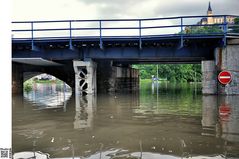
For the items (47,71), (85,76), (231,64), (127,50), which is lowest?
(85,76)

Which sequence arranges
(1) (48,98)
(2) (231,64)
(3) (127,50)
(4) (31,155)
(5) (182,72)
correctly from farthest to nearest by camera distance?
(5) (182,72), (3) (127,50), (1) (48,98), (2) (231,64), (4) (31,155)

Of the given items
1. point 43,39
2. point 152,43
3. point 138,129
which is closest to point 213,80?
point 152,43

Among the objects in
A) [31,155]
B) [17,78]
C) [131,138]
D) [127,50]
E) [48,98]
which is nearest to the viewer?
[31,155]

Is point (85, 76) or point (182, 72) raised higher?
point (182, 72)

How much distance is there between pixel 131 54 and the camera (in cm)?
2447

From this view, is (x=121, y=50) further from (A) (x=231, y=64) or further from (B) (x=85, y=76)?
(A) (x=231, y=64)

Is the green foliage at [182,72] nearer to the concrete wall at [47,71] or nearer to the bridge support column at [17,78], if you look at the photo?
the concrete wall at [47,71]

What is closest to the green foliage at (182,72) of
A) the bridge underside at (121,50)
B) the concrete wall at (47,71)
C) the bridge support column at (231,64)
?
the concrete wall at (47,71)

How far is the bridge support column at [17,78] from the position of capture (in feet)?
95.9

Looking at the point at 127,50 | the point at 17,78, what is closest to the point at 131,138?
the point at 127,50

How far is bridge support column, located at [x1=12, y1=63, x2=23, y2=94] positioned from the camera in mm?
29234

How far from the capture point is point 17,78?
30.3 meters

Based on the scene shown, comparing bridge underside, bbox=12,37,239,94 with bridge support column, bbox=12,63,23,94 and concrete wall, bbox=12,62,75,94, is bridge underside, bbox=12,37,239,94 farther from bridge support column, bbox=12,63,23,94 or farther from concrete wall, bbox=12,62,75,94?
concrete wall, bbox=12,62,75,94

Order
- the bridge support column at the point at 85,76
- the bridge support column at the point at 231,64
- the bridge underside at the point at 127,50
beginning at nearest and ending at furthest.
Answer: the bridge support column at the point at 231,64 → the bridge underside at the point at 127,50 → the bridge support column at the point at 85,76
